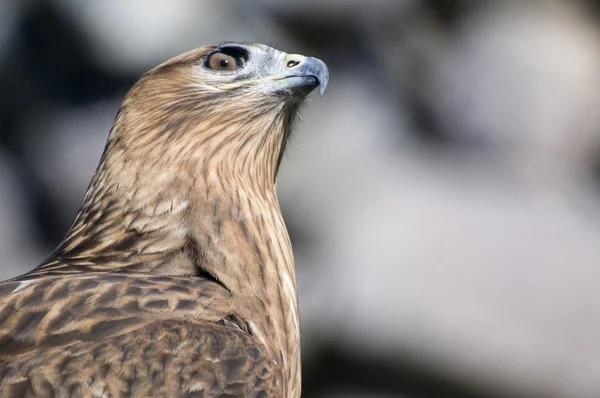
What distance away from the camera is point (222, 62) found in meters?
4.69

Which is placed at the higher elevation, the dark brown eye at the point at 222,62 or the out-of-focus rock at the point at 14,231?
the dark brown eye at the point at 222,62

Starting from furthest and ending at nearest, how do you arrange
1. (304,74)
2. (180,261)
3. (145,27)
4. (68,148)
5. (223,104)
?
(145,27) → (68,148) → (223,104) → (304,74) → (180,261)

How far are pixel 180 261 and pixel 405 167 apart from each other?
19.1 feet

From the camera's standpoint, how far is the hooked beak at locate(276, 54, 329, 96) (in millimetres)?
4449

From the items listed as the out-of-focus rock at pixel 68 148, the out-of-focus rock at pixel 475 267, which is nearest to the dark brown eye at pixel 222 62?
the out-of-focus rock at pixel 475 267

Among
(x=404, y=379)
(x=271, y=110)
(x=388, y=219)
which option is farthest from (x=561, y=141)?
(x=271, y=110)

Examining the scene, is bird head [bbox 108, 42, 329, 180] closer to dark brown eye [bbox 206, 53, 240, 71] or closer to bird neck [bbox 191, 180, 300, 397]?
dark brown eye [bbox 206, 53, 240, 71]

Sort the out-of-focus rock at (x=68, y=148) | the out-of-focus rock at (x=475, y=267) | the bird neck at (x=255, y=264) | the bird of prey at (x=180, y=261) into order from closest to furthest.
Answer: the bird of prey at (x=180, y=261) → the bird neck at (x=255, y=264) → the out-of-focus rock at (x=475, y=267) → the out-of-focus rock at (x=68, y=148)

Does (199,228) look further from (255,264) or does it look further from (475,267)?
(475,267)

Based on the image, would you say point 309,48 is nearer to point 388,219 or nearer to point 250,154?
point 388,219

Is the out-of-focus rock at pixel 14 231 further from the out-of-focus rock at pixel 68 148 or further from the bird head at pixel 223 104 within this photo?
the bird head at pixel 223 104

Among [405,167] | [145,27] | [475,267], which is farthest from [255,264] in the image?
[145,27]

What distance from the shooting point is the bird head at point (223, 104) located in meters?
4.48

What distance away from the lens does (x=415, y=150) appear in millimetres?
10055
